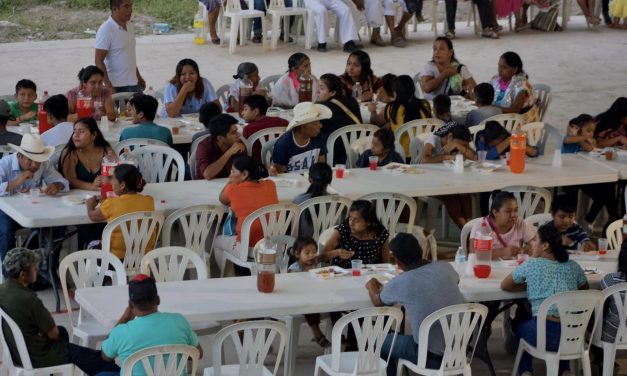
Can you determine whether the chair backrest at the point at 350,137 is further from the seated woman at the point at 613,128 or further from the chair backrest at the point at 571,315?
the chair backrest at the point at 571,315

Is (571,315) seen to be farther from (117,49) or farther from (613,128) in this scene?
(117,49)

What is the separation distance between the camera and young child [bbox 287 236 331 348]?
7906 millimetres

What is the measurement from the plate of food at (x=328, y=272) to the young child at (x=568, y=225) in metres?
1.45

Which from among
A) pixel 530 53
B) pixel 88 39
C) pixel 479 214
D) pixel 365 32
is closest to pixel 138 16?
pixel 88 39

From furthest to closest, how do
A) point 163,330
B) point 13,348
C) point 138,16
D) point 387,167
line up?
point 138,16, point 387,167, point 13,348, point 163,330

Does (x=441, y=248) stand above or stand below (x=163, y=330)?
below

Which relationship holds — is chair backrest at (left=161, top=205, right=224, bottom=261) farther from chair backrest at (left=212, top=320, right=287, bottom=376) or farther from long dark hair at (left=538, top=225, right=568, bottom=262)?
long dark hair at (left=538, top=225, right=568, bottom=262)

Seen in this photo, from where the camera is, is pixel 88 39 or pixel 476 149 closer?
pixel 476 149

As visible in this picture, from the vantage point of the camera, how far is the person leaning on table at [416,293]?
22.9ft

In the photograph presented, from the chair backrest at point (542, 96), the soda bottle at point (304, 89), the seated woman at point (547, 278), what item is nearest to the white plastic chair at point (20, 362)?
the seated woman at point (547, 278)

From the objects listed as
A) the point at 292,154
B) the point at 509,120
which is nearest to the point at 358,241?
the point at 292,154

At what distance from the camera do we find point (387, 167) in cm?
998

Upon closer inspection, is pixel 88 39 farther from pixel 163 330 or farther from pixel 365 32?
pixel 163 330

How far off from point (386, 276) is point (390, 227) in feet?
4.27
